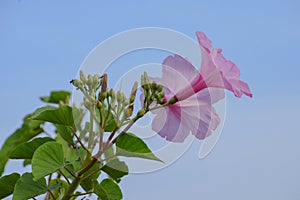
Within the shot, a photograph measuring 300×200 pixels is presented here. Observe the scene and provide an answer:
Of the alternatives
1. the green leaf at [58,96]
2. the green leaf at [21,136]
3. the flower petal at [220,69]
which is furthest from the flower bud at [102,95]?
the green leaf at [58,96]

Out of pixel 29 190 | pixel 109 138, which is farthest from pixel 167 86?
pixel 29 190

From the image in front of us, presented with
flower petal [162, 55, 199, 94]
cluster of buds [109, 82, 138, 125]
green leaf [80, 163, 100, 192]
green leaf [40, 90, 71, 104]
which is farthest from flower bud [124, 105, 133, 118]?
green leaf [40, 90, 71, 104]

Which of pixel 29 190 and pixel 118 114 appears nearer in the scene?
pixel 118 114

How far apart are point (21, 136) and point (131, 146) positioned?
1.04 m

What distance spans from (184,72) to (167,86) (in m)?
0.05

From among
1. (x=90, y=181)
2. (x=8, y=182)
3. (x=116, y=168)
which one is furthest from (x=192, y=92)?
(x=8, y=182)

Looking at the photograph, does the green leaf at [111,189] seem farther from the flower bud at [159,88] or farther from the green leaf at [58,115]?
the flower bud at [159,88]

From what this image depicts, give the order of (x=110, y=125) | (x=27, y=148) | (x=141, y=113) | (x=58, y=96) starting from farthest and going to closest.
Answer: (x=58, y=96), (x=27, y=148), (x=110, y=125), (x=141, y=113)

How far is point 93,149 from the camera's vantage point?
1.01 m

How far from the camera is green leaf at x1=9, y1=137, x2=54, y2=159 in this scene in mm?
1167

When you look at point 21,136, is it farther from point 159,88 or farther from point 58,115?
point 159,88

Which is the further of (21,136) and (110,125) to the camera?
(21,136)

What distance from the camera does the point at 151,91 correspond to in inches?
39.1

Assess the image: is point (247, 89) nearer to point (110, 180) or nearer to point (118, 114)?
point (118, 114)
